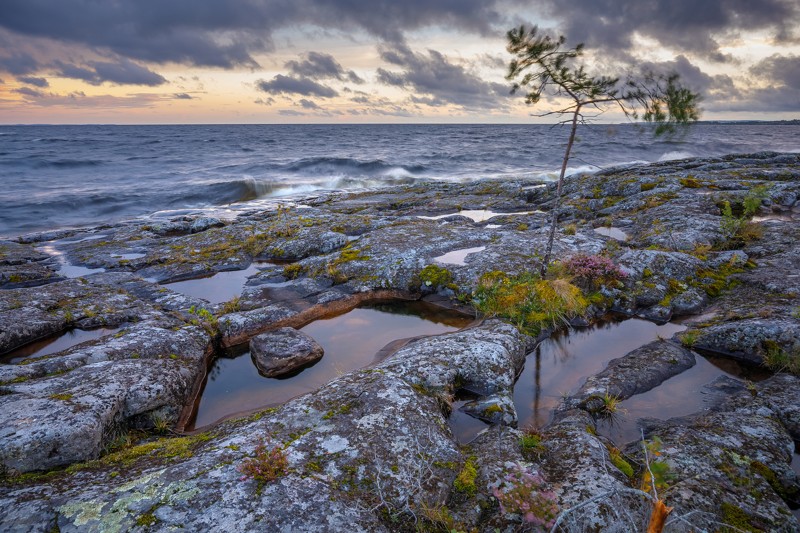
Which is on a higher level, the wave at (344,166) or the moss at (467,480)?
the moss at (467,480)

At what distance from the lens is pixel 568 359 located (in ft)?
Result: 28.6

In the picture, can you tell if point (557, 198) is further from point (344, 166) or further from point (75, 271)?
point (344, 166)

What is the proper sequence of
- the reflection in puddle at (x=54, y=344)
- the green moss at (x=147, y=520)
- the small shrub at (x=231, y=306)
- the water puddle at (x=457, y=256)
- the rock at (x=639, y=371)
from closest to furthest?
1. the green moss at (x=147, y=520)
2. the rock at (x=639, y=371)
3. the reflection in puddle at (x=54, y=344)
4. the small shrub at (x=231, y=306)
5. the water puddle at (x=457, y=256)

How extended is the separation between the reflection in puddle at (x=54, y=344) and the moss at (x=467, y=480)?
8861 mm

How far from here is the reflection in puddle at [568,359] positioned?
7.30 m

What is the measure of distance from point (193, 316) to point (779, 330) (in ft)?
Answer: 43.8

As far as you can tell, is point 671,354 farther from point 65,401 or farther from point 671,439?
point 65,401

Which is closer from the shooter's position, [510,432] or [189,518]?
[189,518]

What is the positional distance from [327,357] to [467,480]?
4873mm

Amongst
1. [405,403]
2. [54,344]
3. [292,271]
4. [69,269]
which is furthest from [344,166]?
[405,403]

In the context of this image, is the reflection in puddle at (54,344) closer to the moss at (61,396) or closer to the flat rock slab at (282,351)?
the moss at (61,396)

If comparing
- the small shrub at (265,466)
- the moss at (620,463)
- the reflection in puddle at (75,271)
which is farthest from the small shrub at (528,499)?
the reflection in puddle at (75,271)

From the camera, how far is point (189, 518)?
4137mm

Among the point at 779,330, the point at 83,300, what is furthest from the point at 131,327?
the point at 779,330
